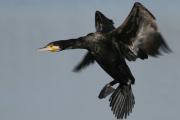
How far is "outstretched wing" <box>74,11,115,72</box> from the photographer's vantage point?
34.5ft

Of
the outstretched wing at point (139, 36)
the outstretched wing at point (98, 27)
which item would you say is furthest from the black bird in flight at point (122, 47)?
the outstretched wing at point (98, 27)

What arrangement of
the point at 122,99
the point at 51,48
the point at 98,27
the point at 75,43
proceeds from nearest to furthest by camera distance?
1. the point at 51,48
2. the point at 75,43
3. the point at 122,99
4. the point at 98,27

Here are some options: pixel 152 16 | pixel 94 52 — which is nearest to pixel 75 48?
pixel 94 52

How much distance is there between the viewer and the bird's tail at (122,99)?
32.1 ft

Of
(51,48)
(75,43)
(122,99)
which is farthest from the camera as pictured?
(122,99)

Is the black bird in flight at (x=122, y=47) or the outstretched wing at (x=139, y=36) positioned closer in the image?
the black bird in flight at (x=122, y=47)

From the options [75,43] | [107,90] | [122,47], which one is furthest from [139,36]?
[75,43]

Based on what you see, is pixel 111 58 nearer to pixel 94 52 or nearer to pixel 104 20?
pixel 94 52

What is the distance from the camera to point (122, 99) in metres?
9.88

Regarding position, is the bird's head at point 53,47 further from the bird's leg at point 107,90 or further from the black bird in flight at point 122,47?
the bird's leg at point 107,90

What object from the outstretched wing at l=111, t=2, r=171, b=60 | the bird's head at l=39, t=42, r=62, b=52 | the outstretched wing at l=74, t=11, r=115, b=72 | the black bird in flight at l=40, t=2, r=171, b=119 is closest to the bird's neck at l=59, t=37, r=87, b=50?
the black bird in flight at l=40, t=2, r=171, b=119

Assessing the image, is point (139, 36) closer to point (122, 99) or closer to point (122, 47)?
point (122, 47)

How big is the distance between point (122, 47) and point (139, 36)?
8.0 inches

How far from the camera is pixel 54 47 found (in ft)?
30.7
